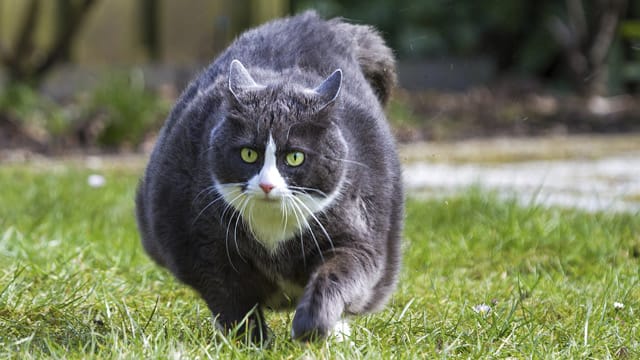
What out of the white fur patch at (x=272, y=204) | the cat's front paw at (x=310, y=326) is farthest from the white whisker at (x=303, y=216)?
the cat's front paw at (x=310, y=326)

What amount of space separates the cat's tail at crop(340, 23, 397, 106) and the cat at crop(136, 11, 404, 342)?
15.2 inches

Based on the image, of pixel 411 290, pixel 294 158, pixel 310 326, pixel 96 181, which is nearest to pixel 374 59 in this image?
A: pixel 411 290

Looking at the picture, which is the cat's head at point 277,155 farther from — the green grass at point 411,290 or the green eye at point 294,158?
the green grass at point 411,290

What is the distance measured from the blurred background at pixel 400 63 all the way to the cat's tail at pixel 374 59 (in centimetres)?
275

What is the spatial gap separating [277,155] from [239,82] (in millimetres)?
260

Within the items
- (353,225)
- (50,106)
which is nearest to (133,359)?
(353,225)

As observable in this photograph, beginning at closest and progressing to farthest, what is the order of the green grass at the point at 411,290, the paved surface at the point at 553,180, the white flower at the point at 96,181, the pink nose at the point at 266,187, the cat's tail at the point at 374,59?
1. the pink nose at the point at 266,187
2. the green grass at the point at 411,290
3. the cat's tail at the point at 374,59
4. the paved surface at the point at 553,180
5. the white flower at the point at 96,181

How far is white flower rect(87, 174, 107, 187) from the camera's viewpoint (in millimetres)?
4707

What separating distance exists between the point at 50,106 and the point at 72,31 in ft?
1.72

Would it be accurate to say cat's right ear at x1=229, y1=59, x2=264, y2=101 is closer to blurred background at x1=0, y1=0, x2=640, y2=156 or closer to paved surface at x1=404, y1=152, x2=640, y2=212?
paved surface at x1=404, y1=152, x2=640, y2=212

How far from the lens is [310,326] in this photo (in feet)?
7.84

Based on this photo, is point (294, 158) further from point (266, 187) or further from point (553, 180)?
point (553, 180)

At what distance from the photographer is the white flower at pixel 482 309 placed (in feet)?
9.03

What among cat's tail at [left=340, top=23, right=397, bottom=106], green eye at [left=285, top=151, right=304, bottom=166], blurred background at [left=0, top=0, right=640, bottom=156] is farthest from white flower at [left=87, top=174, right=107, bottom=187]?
green eye at [left=285, top=151, right=304, bottom=166]
